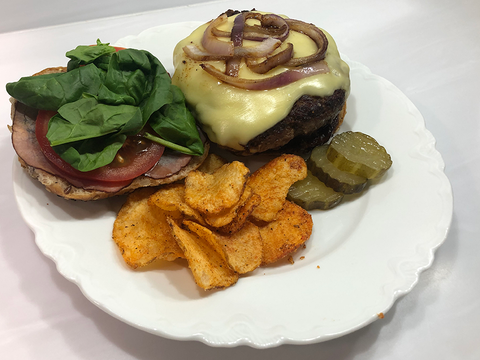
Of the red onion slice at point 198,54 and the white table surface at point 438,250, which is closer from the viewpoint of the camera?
the white table surface at point 438,250

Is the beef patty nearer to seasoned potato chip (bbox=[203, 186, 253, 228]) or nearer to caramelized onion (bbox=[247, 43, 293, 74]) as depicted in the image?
caramelized onion (bbox=[247, 43, 293, 74])

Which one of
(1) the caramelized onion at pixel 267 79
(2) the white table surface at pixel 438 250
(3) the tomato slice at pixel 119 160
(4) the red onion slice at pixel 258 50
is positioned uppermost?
(4) the red onion slice at pixel 258 50

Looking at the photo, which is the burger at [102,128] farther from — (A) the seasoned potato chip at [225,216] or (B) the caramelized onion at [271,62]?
(B) the caramelized onion at [271,62]

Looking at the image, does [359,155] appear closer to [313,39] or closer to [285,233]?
[285,233]

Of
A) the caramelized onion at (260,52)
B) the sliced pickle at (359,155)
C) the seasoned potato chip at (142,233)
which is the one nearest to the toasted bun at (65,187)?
the seasoned potato chip at (142,233)

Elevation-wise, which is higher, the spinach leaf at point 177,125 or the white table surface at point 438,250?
the spinach leaf at point 177,125

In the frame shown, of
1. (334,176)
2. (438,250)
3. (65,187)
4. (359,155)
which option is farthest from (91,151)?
(438,250)

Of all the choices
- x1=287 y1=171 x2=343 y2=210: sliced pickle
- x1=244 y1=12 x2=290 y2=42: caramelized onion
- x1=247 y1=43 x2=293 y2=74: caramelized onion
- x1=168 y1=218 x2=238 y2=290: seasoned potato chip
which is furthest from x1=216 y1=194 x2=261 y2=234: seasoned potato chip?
x1=244 y1=12 x2=290 y2=42: caramelized onion

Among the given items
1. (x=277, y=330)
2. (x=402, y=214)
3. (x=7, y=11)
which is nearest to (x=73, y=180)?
(x=277, y=330)
